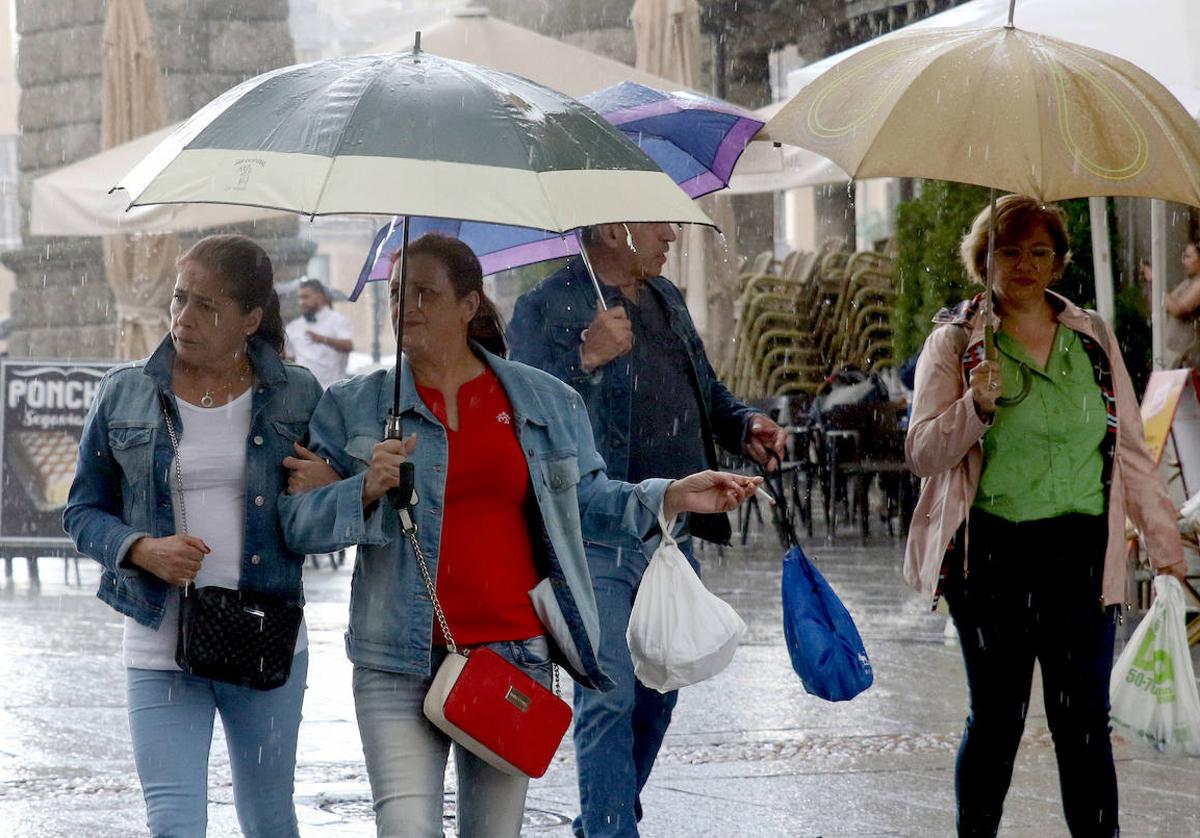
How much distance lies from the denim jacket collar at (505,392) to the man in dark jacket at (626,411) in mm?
989

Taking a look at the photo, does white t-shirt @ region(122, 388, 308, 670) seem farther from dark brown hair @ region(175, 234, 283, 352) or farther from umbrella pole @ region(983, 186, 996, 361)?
umbrella pole @ region(983, 186, 996, 361)

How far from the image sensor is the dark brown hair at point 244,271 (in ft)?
14.5

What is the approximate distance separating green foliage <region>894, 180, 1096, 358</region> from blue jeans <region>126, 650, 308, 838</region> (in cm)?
930

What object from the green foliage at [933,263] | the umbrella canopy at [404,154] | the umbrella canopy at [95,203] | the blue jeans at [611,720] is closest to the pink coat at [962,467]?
the blue jeans at [611,720]

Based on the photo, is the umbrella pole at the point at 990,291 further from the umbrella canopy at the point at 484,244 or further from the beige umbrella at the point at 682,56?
the beige umbrella at the point at 682,56


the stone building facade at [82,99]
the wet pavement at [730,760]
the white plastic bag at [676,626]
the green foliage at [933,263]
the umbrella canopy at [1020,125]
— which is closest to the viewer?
the white plastic bag at [676,626]

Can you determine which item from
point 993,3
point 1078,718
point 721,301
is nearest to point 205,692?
point 1078,718

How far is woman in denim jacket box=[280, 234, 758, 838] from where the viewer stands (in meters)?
4.13

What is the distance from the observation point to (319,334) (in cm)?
1644

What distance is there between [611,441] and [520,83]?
1.44m

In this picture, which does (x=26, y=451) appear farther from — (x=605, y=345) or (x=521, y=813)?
(x=521, y=813)

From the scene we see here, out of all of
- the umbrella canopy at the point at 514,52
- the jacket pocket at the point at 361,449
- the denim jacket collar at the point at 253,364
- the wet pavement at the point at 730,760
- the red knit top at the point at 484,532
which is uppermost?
the umbrella canopy at the point at 514,52

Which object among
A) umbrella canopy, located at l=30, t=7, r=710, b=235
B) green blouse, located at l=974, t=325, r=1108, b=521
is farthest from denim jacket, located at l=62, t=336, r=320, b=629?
umbrella canopy, located at l=30, t=7, r=710, b=235

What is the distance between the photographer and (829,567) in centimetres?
1369
